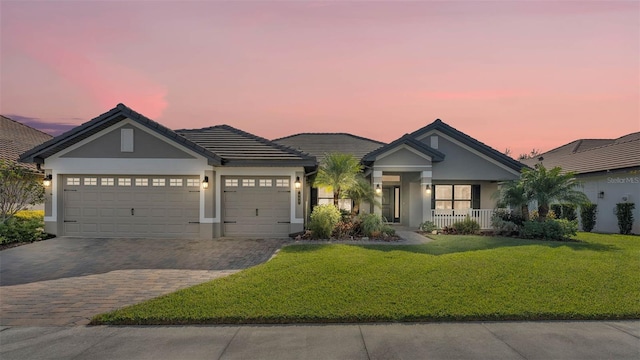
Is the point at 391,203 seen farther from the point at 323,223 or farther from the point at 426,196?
the point at 323,223

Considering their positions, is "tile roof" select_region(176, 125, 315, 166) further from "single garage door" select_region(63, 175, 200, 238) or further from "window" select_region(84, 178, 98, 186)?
"window" select_region(84, 178, 98, 186)

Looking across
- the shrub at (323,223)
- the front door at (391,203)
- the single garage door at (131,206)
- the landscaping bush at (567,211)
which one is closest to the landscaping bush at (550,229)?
the landscaping bush at (567,211)

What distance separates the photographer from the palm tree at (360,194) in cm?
1469

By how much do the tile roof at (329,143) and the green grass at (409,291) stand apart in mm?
12314

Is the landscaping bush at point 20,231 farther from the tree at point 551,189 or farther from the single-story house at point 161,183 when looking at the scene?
the tree at point 551,189

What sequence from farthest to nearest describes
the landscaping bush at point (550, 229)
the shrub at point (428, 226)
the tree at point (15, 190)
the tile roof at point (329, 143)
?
the tile roof at point (329, 143) → the shrub at point (428, 226) → the tree at point (15, 190) → the landscaping bush at point (550, 229)

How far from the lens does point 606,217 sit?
58.1ft

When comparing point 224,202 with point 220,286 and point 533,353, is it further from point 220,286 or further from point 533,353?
point 533,353

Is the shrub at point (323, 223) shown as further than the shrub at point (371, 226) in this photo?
No

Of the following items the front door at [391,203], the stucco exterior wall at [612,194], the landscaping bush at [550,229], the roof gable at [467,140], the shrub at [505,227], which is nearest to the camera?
the landscaping bush at [550,229]

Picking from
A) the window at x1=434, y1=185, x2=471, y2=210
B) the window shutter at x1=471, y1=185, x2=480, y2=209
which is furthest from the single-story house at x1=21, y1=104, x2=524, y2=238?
the window shutter at x1=471, y1=185, x2=480, y2=209

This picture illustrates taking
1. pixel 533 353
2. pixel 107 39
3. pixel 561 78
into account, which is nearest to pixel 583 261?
pixel 533 353

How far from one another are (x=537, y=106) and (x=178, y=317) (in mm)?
19242

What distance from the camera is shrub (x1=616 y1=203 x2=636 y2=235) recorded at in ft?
52.5
